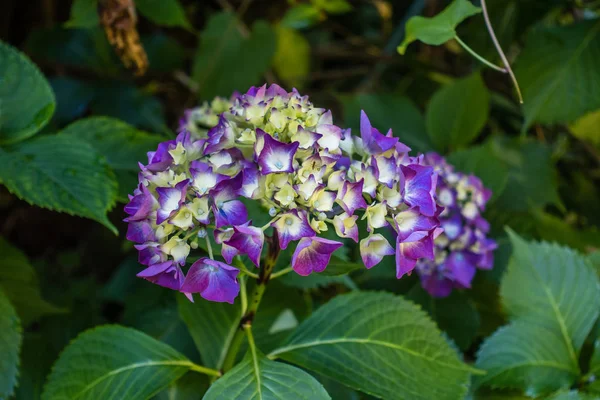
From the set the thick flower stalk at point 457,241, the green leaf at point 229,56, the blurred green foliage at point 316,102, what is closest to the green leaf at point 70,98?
the blurred green foliage at point 316,102

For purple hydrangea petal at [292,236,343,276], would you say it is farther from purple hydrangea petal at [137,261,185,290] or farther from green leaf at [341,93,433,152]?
green leaf at [341,93,433,152]

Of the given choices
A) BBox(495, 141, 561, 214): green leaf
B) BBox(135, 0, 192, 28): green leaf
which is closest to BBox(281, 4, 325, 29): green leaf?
BBox(135, 0, 192, 28): green leaf

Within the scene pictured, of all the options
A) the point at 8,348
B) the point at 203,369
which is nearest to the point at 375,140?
the point at 203,369

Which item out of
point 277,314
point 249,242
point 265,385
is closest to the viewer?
point 249,242

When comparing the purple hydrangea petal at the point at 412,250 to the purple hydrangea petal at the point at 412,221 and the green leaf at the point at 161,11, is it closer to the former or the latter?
the purple hydrangea petal at the point at 412,221

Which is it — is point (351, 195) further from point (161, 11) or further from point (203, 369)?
point (161, 11)

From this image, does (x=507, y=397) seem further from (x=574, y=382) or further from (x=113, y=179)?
(x=113, y=179)
